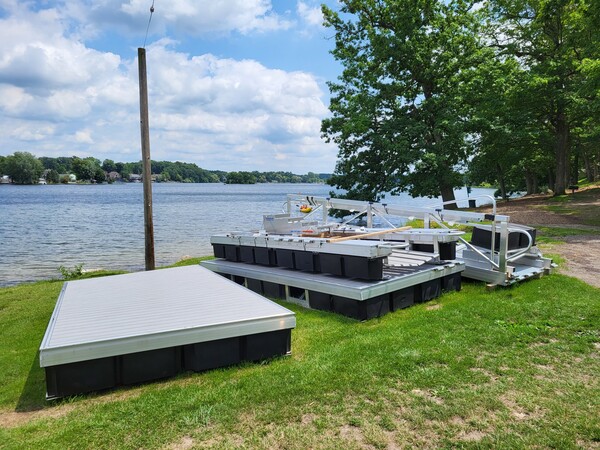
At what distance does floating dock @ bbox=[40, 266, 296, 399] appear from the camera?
3.96 m

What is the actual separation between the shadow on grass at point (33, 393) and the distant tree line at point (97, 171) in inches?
4828

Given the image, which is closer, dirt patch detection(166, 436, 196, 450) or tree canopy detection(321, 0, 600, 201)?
dirt patch detection(166, 436, 196, 450)

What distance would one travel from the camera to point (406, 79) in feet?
77.8

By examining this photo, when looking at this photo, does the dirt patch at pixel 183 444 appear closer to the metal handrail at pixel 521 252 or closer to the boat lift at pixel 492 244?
the boat lift at pixel 492 244

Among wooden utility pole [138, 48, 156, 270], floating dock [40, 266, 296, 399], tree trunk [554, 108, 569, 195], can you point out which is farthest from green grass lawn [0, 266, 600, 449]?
tree trunk [554, 108, 569, 195]

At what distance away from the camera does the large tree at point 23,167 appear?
112188mm

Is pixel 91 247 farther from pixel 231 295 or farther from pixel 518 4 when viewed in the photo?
pixel 518 4

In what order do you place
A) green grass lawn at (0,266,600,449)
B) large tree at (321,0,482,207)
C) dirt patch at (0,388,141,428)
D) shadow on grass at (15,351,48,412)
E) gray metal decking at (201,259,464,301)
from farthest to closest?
large tree at (321,0,482,207), gray metal decking at (201,259,464,301), shadow on grass at (15,351,48,412), dirt patch at (0,388,141,428), green grass lawn at (0,266,600,449)

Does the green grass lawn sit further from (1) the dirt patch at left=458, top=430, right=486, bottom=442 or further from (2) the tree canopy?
(2) the tree canopy

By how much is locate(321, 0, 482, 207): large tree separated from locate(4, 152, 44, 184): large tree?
114886 millimetres

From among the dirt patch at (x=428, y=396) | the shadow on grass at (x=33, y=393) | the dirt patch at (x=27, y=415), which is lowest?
the shadow on grass at (x=33, y=393)

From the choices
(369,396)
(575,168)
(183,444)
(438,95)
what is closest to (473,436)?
(369,396)

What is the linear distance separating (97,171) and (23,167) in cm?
2288

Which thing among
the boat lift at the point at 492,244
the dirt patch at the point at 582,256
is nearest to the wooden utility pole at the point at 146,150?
the boat lift at the point at 492,244
